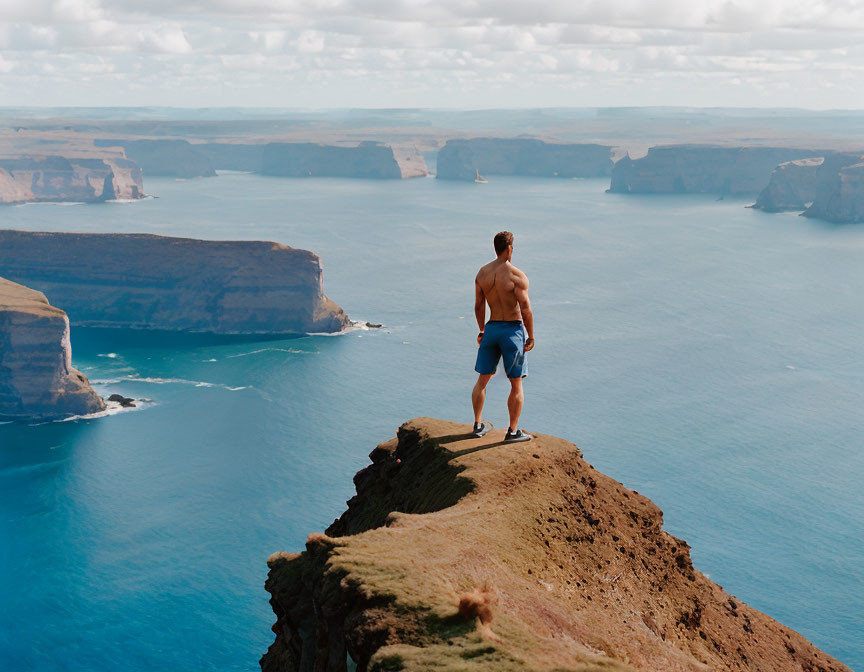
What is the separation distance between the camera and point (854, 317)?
5310 inches

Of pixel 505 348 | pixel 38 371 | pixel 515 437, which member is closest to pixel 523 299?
pixel 505 348

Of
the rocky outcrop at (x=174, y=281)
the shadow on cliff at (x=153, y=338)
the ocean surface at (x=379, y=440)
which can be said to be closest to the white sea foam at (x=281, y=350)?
the ocean surface at (x=379, y=440)

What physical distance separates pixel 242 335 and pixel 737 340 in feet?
222

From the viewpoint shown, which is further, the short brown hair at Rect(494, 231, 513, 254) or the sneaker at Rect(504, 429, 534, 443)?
the sneaker at Rect(504, 429, 534, 443)

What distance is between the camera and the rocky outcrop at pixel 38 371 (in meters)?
96.0

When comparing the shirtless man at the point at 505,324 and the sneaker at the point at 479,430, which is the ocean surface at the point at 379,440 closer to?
the sneaker at the point at 479,430

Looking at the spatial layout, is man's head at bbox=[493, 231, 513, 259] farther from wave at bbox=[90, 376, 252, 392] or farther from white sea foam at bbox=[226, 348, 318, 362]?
white sea foam at bbox=[226, 348, 318, 362]

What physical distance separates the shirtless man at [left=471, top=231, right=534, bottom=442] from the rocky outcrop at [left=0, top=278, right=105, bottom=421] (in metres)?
86.3

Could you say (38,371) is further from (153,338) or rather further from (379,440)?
(379,440)

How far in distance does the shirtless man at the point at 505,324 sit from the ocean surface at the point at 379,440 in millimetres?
38925

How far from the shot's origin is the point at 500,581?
13523mm

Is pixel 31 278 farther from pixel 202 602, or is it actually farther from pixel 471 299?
pixel 202 602

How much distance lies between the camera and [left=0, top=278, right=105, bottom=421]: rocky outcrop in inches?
3780

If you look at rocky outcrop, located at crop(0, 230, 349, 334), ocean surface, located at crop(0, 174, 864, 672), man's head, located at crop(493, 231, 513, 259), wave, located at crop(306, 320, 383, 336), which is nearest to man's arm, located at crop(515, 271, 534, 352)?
man's head, located at crop(493, 231, 513, 259)
